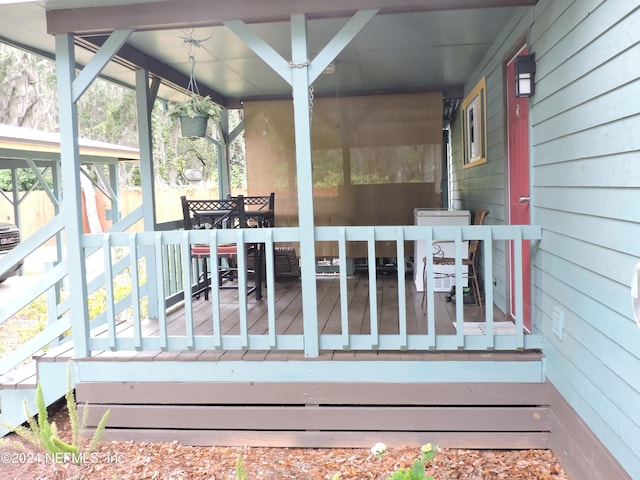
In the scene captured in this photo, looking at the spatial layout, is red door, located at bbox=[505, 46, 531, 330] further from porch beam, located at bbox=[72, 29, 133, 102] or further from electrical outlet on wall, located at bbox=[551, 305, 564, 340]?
porch beam, located at bbox=[72, 29, 133, 102]

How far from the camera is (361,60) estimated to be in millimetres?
4828

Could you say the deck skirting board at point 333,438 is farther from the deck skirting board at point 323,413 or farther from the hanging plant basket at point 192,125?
the hanging plant basket at point 192,125

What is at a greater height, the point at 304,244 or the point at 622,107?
the point at 622,107

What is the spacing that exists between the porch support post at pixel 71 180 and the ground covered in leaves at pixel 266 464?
74 centimetres

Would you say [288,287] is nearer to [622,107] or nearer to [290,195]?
[290,195]

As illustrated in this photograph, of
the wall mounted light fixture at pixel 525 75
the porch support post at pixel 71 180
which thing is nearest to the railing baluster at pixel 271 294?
the porch support post at pixel 71 180

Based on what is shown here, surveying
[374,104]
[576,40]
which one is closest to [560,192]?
[576,40]

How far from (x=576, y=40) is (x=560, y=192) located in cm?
73

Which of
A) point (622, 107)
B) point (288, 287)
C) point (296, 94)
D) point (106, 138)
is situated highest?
point (106, 138)

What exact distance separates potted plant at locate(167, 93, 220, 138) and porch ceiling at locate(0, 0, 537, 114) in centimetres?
50

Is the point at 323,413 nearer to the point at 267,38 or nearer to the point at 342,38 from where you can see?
the point at 342,38

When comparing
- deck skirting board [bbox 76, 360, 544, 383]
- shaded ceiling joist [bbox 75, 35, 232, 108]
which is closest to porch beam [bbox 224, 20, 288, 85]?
shaded ceiling joist [bbox 75, 35, 232, 108]

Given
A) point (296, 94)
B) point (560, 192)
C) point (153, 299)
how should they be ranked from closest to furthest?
point (560, 192), point (296, 94), point (153, 299)

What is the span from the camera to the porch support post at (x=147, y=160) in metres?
4.33
